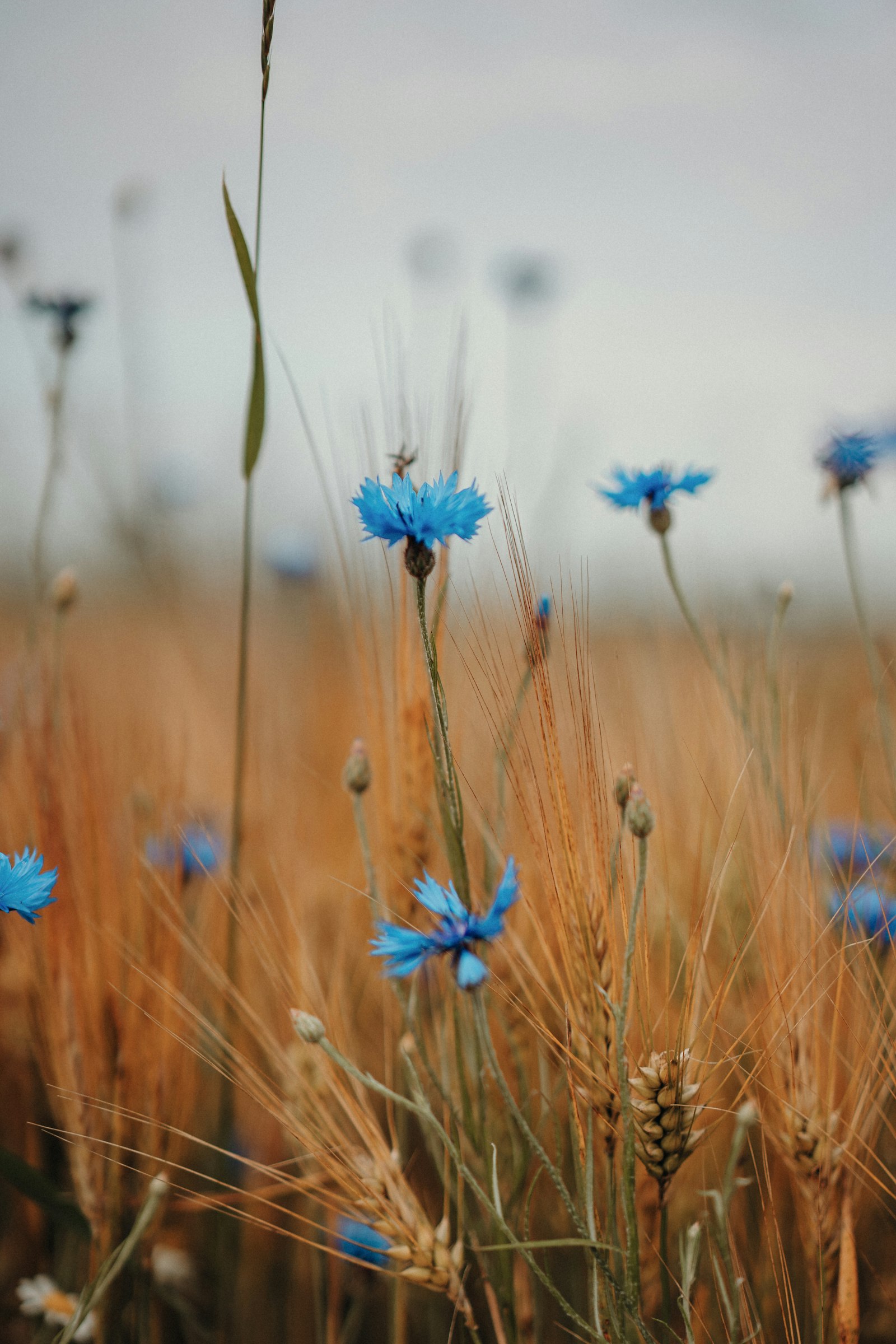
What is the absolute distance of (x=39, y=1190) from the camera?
1.74 feet

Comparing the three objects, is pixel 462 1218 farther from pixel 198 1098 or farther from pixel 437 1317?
pixel 198 1098

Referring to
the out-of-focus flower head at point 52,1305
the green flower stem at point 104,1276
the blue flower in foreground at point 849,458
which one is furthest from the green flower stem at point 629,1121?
the blue flower in foreground at point 849,458

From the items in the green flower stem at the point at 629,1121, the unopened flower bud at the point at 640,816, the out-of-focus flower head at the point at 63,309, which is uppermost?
the out-of-focus flower head at the point at 63,309

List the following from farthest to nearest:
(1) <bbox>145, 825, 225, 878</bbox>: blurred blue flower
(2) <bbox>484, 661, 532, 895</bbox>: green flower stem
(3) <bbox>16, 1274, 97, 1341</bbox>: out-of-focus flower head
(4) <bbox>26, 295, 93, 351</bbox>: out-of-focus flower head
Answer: (4) <bbox>26, 295, 93, 351</bbox>: out-of-focus flower head
(1) <bbox>145, 825, 225, 878</bbox>: blurred blue flower
(3) <bbox>16, 1274, 97, 1341</bbox>: out-of-focus flower head
(2) <bbox>484, 661, 532, 895</bbox>: green flower stem

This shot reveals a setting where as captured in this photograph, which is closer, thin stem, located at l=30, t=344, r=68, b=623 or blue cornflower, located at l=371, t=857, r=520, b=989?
blue cornflower, located at l=371, t=857, r=520, b=989

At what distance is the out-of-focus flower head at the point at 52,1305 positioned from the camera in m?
0.63

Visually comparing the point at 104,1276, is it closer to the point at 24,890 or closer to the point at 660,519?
the point at 24,890

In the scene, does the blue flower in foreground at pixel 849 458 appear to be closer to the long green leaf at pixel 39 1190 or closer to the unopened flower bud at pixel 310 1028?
the unopened flower bud at pixel 310 1028

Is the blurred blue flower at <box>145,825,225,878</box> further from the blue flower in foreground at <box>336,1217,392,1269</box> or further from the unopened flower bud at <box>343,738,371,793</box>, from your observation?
the blue flower in foreground at <box>336,1217,392,1269</box>

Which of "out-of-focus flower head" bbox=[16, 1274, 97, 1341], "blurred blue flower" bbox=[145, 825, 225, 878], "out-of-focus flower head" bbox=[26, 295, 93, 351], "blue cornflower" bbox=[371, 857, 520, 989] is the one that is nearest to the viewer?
"blue cornflower" bbox=[371, 857, 520, 989]

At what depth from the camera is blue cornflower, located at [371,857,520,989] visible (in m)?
0.39

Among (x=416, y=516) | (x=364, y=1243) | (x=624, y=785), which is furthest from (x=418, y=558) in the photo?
(x=364, y=1243)

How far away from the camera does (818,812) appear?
792 mm

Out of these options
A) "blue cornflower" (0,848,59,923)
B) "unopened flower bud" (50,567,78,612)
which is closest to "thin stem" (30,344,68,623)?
"unopened flower bud" (50,567,78,612)
